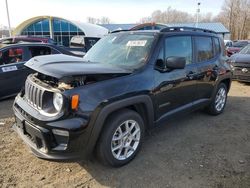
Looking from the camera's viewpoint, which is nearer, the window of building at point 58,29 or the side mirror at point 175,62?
the side mirror at point 175,62

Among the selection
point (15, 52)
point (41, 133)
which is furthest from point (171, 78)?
point (15, 52)

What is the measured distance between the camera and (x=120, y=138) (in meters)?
3.37

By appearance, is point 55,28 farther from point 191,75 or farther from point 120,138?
point 120,138

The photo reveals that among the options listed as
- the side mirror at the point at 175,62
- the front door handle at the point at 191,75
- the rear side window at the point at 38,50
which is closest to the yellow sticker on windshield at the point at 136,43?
the side mirror at the point at 175,62

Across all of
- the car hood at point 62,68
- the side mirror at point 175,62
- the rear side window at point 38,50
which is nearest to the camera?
the car hood at point 62,68

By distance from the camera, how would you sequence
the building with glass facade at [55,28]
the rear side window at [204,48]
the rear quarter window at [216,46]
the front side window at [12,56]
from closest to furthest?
the rear side window at [204,48], the rear quarter window at [216,46], the front side window at [12,56], the building with glass facade at [55,28]

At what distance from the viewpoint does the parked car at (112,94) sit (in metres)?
2.83

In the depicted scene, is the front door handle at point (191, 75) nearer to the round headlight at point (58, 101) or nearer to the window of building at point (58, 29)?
the round headlight at point (58, 101)

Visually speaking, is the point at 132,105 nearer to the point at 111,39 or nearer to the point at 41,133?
the point at 41,133

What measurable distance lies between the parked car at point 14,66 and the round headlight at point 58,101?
3.83 m

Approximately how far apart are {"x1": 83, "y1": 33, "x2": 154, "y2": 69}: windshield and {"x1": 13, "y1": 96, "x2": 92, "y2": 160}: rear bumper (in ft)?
4.17

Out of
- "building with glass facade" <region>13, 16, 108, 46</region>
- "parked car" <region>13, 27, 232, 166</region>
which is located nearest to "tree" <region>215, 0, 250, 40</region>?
"building with glass facade" <region>13, 16, 108, 46</region>

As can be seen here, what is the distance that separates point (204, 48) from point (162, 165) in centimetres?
259

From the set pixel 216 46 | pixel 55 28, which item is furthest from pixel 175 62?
pixel 55 28
